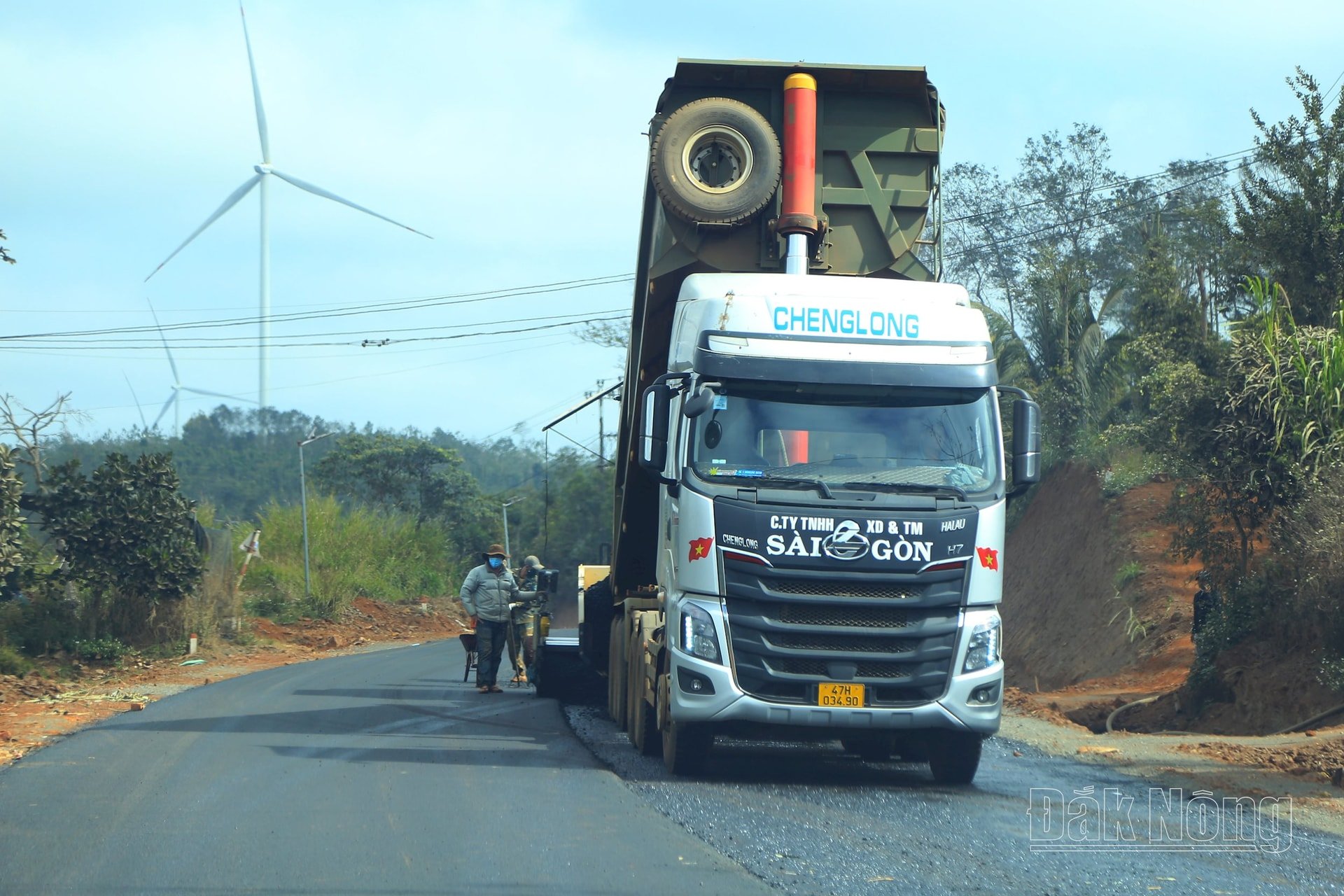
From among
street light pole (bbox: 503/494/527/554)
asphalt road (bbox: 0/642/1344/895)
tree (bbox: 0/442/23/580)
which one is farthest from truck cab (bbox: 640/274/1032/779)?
street light pole (bbox: 503/494/527/554)

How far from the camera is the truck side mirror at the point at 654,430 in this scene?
8.98 m

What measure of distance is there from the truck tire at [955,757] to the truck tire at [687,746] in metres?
1.58

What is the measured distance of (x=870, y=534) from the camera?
8.52m

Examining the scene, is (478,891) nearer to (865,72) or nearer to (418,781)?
(418,781)

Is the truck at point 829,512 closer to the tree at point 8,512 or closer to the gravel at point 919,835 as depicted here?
the gravel at point 919,835

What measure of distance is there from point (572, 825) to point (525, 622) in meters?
10.1

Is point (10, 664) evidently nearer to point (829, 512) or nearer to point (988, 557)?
point (829, 512)

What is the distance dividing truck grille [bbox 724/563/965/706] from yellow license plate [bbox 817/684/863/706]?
0.13 feet

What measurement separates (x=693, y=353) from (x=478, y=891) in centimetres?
442

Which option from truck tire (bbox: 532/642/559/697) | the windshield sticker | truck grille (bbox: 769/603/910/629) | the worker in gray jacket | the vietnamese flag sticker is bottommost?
truck tire (bbox: 532/642/559/697)

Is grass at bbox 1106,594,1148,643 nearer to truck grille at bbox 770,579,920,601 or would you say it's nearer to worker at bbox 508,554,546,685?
worker at bbox 508,554,546,685

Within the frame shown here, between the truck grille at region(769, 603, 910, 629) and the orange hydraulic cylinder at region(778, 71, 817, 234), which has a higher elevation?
the orange hydraulic cylinder at region(778, 71, 817, 234)

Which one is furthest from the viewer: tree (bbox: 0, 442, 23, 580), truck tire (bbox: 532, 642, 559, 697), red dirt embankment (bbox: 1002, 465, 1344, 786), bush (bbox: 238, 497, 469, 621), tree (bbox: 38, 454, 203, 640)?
bush (bbox: 238, 497, 469, 621)

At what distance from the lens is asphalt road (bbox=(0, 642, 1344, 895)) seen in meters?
6.01
